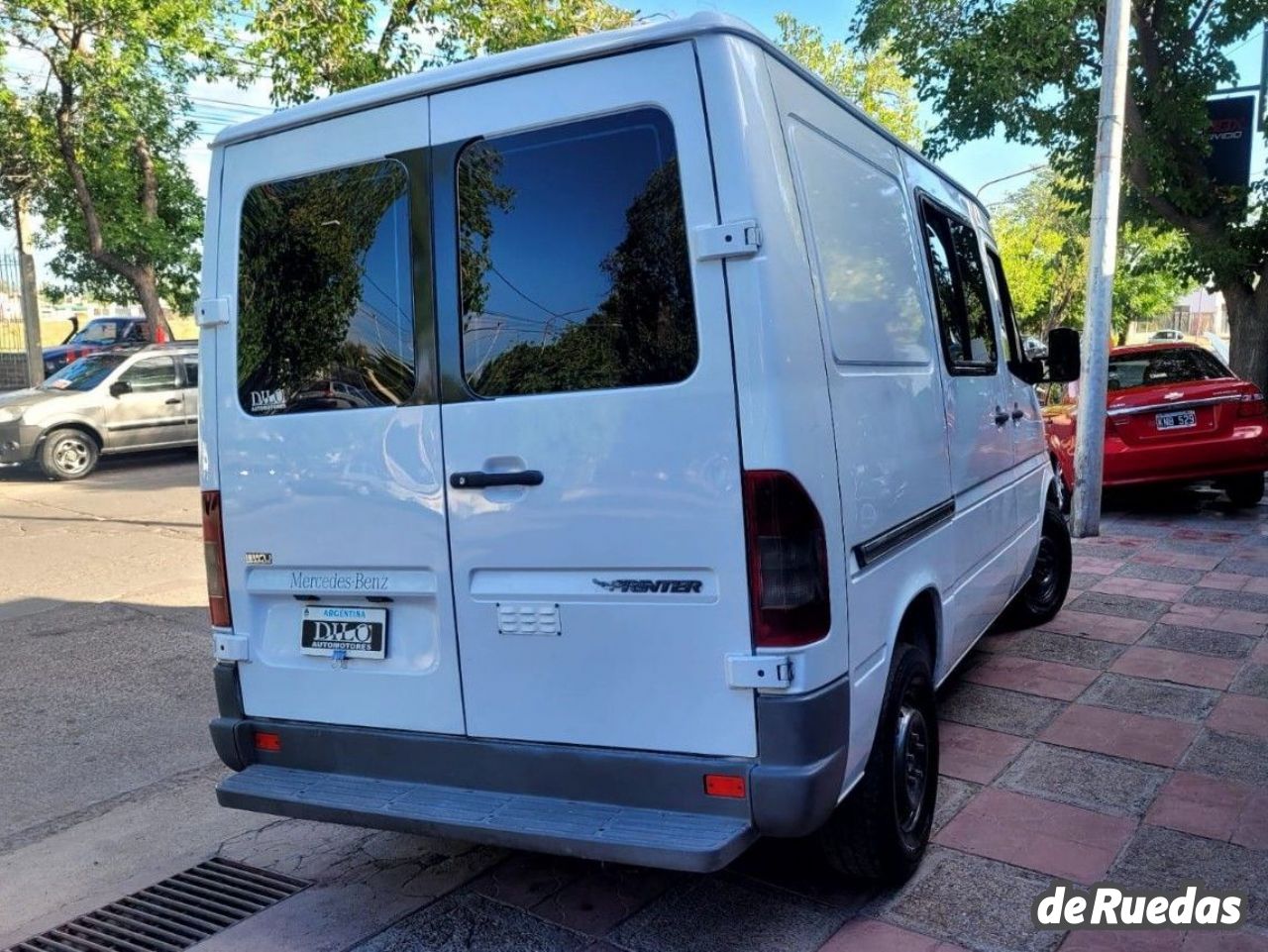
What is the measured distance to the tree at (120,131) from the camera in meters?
15.1

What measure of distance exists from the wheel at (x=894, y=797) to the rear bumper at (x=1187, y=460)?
7.16 metres

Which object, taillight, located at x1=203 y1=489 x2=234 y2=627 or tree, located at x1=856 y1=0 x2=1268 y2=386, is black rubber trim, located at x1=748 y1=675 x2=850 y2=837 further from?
tree, located at x1=856 y1=0 x2=1268 y2=386

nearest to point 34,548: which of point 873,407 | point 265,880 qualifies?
point 265,880

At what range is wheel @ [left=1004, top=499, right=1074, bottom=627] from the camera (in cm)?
614

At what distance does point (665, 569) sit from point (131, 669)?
441cm

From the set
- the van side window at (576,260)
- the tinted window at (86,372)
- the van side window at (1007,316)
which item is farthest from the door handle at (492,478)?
the tinted window at (86,372)

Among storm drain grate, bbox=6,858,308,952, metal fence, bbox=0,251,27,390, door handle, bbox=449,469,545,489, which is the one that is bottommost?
storm drain grate, bbox=6,858,308,952

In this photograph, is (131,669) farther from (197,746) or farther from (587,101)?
(587,101)

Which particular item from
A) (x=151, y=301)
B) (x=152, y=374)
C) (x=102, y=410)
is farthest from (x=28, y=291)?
(x=102, y=410)

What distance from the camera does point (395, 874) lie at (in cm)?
344

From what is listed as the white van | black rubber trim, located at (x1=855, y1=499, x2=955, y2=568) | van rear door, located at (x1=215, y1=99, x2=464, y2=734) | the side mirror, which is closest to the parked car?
the side mirror

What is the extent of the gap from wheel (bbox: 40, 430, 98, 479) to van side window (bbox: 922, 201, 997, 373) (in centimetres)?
1238

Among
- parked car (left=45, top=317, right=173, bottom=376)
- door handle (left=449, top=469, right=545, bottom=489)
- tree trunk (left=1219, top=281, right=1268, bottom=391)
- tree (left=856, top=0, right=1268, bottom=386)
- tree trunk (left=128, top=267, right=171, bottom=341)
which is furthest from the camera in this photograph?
parked car (left=45, top=317, right=173, bottom=376)

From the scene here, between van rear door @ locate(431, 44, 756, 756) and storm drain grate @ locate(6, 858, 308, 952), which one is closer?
van rear door @ locate(431, 44, 756, 756)
